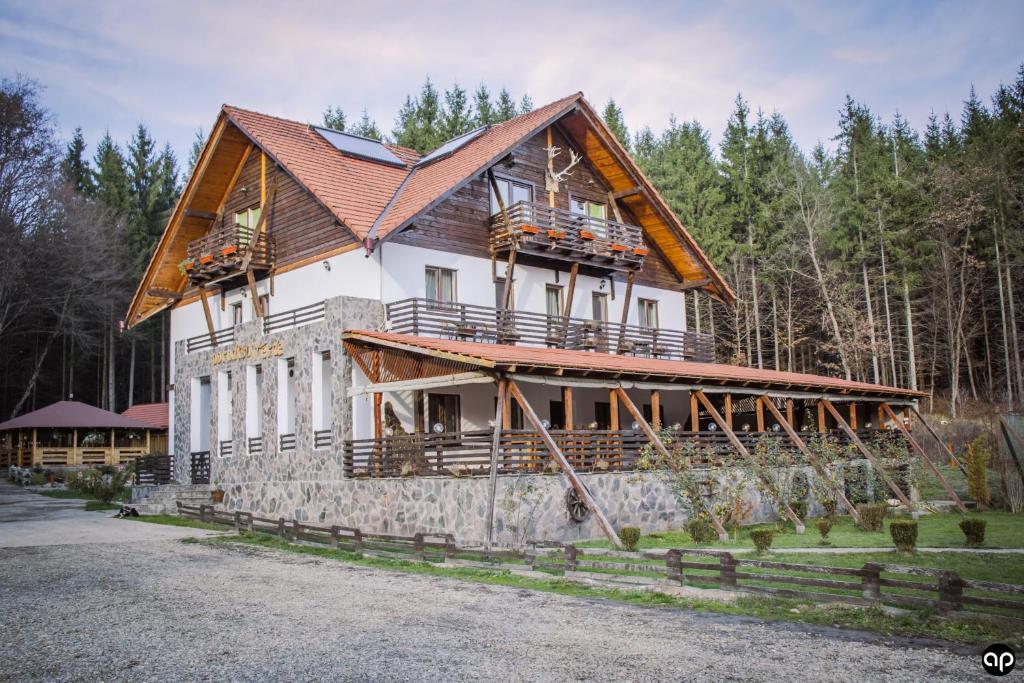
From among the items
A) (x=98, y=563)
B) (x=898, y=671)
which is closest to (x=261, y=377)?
(x=98, y=563)

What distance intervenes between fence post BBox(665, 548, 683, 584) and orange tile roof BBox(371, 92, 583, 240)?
515 inches

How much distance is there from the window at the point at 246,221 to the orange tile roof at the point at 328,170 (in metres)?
2.40

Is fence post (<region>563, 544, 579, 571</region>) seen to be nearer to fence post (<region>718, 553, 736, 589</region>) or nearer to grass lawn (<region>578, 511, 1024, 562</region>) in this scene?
fence post (<region>718, 553, 736, 589</region>)

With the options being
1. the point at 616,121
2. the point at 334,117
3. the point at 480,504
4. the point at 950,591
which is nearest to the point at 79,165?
the point at 334,117

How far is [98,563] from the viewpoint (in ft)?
50.2

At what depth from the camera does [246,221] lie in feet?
93.1

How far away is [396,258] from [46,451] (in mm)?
28711

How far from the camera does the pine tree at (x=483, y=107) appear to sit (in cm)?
5759

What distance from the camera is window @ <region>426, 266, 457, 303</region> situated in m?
24.7

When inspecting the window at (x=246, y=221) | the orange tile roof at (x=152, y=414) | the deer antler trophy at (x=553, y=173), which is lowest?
the orange tile roof at (x=152, y=414)

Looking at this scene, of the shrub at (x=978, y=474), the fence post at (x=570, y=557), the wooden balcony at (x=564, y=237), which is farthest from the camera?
the wooden balcony at (x=564, y=237)

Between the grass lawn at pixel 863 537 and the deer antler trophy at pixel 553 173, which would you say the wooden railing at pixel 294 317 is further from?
the grass lawn at pixel 863 537

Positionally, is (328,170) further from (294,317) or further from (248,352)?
(248,352)

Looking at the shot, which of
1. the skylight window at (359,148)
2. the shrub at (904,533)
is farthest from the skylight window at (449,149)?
the shrub at (904,533)
